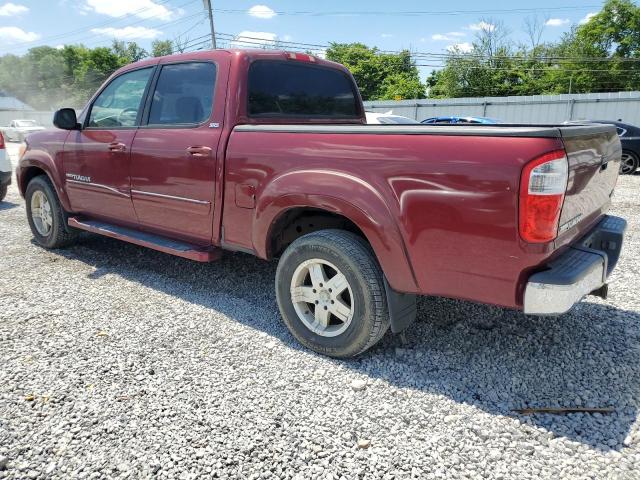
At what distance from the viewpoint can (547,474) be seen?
6.84 ft

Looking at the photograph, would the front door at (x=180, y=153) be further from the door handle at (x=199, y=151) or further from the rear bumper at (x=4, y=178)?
the rear bumper at (x=4, y=178)

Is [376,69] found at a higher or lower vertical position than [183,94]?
higher

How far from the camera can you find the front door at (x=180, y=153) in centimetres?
348

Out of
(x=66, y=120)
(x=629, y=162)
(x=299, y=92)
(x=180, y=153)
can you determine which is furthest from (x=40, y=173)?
(x=629, y=162)

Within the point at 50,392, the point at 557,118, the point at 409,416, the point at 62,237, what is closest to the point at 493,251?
the point at 409,416

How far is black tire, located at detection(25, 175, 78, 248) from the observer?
5098 mm

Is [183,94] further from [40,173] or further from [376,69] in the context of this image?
[376,69]

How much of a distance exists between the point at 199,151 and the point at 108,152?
128cm

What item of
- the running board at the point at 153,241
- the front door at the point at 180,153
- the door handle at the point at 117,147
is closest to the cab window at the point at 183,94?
the front door at the point at 180,153

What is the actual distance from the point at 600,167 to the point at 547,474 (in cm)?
170

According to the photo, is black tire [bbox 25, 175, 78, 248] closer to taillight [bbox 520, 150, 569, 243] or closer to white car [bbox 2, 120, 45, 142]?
taillight [bbox 520, 150, 569, 243]

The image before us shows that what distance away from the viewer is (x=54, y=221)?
5164 millimetres

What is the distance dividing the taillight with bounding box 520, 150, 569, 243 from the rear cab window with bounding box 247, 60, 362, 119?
6.87 ft

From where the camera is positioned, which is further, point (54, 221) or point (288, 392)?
point (54, 221)
